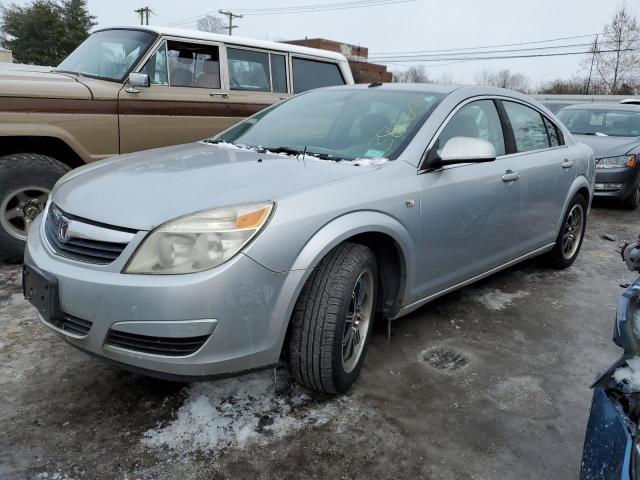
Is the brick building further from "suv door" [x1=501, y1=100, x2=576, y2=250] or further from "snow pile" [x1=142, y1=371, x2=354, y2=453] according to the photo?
"snow pile" [x1=142, y1=371, x2=354, y2=453]

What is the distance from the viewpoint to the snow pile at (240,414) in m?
2.32

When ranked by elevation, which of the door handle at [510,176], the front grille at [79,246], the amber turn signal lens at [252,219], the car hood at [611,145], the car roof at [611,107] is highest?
the car roof at [611,107]

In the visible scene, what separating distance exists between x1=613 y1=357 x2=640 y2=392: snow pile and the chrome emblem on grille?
7.01 feet

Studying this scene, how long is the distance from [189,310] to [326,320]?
25.1 inches

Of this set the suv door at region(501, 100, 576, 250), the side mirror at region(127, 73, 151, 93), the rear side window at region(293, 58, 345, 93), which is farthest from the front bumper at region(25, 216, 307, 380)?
the rear side window at region(293, 58, 345, 93)

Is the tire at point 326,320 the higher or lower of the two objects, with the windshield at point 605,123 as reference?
lower

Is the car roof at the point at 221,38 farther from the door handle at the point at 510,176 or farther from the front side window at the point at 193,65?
the door handle at the point at 510,176

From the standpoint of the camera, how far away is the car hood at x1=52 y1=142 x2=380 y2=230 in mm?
2223

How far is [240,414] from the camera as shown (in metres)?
2.51

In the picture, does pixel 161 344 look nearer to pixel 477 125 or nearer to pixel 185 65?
pixel 477 125

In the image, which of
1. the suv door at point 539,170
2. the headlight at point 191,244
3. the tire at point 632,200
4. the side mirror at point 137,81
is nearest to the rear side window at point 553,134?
the suv door at point 539,170

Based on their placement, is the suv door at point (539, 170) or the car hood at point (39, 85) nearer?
the suv door at point (539, 170)

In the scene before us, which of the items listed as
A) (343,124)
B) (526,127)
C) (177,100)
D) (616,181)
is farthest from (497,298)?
(616,181)

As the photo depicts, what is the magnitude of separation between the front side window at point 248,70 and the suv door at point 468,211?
9.52 feet
